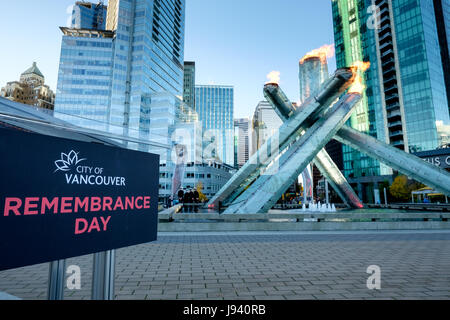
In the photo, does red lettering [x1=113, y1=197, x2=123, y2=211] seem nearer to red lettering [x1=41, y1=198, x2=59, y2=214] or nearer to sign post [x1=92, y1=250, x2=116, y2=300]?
red lettering [x1=41, y1=198, x2=59, y2=214]

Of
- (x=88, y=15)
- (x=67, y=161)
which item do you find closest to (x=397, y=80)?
(x=67, y=161)

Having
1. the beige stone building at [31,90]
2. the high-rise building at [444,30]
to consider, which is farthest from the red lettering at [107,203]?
the beige stone building at [31,90]

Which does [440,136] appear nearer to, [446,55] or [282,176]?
[446,55]

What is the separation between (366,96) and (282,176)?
72.3m

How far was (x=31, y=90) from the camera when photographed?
124m

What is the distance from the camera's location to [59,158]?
2.15 meters

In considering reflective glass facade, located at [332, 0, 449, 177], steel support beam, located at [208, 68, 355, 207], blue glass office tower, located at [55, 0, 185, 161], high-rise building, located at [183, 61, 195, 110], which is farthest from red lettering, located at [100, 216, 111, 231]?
high-rise building, located at [183, 61, 195, 110]

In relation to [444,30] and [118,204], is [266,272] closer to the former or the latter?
[118,204]

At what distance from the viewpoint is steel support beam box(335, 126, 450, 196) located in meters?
17.4

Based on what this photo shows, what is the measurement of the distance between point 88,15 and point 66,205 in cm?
17975

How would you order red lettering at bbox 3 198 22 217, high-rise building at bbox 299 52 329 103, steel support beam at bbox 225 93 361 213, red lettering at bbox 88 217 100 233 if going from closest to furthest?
red lettering at bbox 3 198 22 217 < red lettering at bbox 88 217 100 233 < steel support beam at bbox 225 93 361 213 < high-rise building at bbox 299 52 329 103

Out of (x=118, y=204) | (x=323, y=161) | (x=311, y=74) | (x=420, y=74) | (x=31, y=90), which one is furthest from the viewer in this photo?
(x=311, y=74)

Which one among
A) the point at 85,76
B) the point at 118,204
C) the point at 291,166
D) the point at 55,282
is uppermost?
the point at 85,76
